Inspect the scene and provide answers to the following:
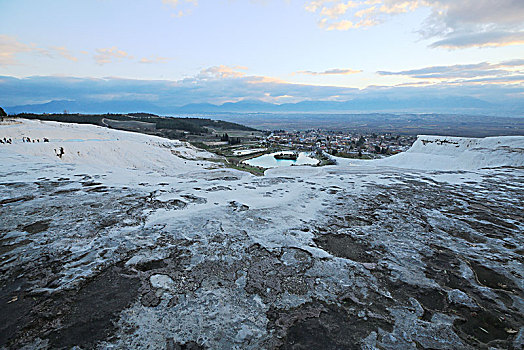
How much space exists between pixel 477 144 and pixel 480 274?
1755 cm

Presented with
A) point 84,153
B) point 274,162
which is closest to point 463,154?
point 274,162

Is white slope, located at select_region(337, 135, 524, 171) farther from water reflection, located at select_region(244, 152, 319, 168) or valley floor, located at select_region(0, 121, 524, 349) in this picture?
water reflection, located at select_region(244, 152, 319, 168)

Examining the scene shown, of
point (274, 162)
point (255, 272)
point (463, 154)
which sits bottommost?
point (274, 162)

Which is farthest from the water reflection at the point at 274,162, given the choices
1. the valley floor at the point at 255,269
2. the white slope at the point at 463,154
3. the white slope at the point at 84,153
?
the valley floor at the point at 255,269

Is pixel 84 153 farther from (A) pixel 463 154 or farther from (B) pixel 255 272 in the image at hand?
(A) pixel 463 154

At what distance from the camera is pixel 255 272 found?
14.4 ft

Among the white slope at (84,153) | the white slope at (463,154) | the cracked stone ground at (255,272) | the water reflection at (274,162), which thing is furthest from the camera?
the water reflection at (274,162)

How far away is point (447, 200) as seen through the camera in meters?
8.44

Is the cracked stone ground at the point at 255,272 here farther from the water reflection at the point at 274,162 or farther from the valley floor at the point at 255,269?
the water reflection at the point at 274,162

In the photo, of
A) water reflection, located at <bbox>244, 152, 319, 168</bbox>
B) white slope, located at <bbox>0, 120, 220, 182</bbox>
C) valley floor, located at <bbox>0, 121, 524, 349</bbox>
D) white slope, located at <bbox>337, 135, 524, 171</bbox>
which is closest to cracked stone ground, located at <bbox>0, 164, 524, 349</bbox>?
valley floor, located at <bbox>0, 121, 524, 349</bbox>

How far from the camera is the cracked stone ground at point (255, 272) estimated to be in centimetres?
316

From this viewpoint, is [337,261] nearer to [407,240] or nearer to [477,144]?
[407,240]

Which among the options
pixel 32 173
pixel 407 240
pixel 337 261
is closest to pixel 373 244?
pixel 407 240

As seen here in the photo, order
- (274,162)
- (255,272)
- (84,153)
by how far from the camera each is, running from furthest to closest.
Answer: (274,162) → (84,153) → (255,272)
